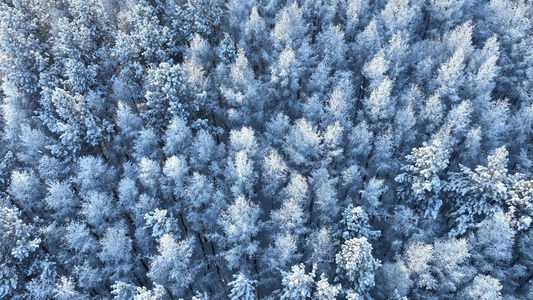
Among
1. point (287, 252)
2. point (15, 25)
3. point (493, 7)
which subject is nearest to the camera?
point (287, 252)

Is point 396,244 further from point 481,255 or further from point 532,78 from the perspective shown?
point 532,78

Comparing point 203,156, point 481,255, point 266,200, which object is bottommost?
point 481,255

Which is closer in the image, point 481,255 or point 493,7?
point 481,255

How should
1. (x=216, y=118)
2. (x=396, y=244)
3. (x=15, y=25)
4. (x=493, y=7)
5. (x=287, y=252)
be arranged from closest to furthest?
1. (x=287, y=252)
2. (x=396, y=244)
3. (x=15, y=25)
4. (x=216, y=118)
5. (x=493, y=7)

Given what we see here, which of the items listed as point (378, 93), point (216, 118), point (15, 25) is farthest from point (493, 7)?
point (15, 25)

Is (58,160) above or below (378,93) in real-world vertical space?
above

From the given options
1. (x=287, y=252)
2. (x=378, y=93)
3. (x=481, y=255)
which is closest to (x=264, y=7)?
(x=378, y=93)
